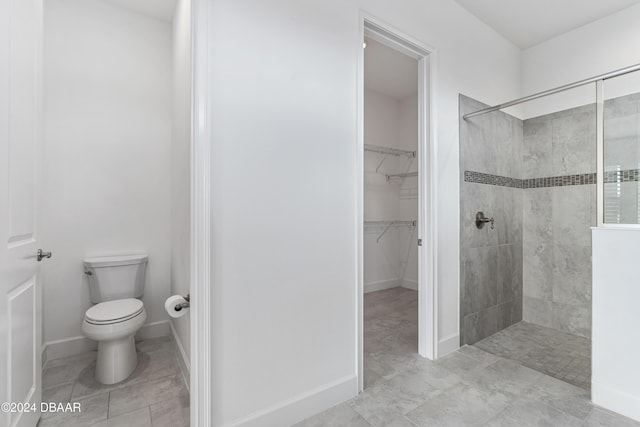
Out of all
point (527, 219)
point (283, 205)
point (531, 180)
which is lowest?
point (527, 219)

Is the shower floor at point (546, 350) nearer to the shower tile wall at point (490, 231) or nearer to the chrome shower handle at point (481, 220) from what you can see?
the shower tile wall at point (490, 231)

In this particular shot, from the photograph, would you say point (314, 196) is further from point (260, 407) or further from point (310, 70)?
point (260, 407)

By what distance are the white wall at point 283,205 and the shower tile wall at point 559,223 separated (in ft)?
6.70

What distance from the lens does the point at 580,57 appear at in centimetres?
264

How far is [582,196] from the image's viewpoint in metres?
2.61

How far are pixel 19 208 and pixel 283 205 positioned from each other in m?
1.17

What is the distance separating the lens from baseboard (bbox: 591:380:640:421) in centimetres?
153

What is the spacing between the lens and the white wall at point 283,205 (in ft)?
4.37

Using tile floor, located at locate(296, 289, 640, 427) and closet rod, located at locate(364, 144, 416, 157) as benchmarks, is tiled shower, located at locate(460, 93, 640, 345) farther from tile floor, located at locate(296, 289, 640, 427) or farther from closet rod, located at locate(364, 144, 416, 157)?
closet rod, located at locate(364, 144, 416, 157)

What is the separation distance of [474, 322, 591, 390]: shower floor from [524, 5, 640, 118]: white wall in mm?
2054

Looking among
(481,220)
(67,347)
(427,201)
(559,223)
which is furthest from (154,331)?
(559,223)

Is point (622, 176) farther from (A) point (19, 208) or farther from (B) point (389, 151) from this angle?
(A) point (19, 208)

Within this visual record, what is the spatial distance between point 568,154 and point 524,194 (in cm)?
50

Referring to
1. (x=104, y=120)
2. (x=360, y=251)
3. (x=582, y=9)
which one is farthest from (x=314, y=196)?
(x=582, y=9)
